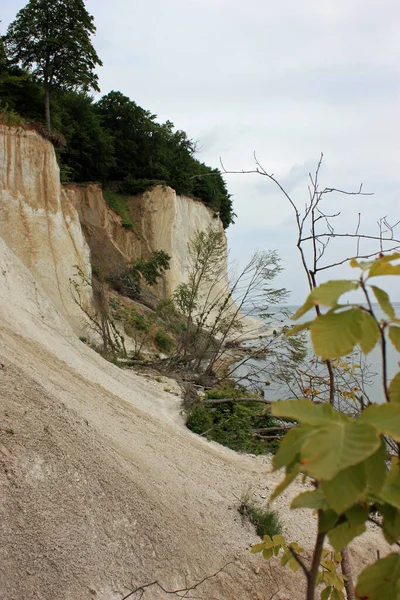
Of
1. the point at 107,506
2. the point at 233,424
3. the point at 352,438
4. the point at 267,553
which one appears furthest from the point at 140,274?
the point at 352,438

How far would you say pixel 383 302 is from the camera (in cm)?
120

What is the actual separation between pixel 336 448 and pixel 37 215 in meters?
17.5

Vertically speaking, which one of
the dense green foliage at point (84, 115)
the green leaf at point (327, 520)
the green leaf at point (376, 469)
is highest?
the dense green foliage at point (84, 115)

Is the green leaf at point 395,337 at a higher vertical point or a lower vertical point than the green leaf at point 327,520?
higher

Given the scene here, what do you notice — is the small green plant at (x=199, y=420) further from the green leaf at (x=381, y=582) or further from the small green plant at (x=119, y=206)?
the small green plant at (x=119, y=206)

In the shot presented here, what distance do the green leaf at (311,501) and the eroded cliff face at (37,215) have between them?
49.9ft

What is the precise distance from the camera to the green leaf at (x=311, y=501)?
131cm

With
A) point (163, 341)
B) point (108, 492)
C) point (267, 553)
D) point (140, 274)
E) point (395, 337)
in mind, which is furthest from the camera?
point (140, 274)

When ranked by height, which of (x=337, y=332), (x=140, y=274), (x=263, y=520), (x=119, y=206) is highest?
(x=119, y=206)

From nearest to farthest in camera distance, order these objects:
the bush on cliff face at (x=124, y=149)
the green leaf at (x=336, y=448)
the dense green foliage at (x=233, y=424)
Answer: the green leaf at (x=336, y=448) < the dense green foliage at (x=233, y=424) < the bush on cliff face at (x=124, y=149)

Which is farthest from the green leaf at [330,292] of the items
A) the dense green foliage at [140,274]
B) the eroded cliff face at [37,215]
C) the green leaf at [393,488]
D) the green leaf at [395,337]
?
the dense green foliage at [140,274]

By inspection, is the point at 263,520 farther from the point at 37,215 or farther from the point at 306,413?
the point at 37,215

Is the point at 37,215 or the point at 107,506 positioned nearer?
the point at 107,506

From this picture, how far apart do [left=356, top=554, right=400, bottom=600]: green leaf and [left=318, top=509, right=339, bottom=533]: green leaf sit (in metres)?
0.12
